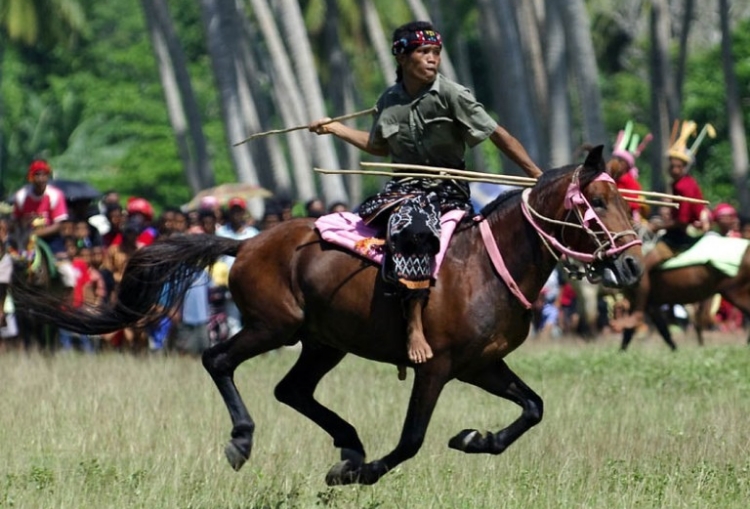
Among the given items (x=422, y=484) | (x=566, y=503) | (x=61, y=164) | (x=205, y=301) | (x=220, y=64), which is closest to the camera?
(x=566, y=503)

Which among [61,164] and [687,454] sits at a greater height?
[61,164]

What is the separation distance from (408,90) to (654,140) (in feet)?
82.2

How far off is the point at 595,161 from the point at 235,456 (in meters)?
2.57

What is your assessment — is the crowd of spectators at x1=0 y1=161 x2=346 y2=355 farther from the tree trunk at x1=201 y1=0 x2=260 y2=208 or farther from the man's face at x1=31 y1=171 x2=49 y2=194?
the tree trunk at x1=201 y1=0 x2=260 y2=208

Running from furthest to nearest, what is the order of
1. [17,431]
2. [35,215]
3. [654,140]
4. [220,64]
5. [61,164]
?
[61,164] < [654,140] < [220,64] < [35,215] < [17,431]

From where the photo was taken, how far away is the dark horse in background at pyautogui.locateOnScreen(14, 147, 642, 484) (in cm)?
929

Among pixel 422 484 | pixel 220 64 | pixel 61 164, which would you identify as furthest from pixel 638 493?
pixel 61 164

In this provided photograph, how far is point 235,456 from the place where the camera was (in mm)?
9656

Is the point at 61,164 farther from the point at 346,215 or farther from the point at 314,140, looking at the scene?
the point at 346,215

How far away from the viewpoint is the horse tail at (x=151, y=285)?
10977 millimetres

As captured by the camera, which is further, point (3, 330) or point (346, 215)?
point (3, 330)

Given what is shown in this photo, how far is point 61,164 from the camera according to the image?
5475 cm

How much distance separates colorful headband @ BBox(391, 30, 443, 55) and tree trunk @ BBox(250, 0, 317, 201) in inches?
913

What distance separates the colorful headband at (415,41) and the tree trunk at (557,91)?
14.5 m
